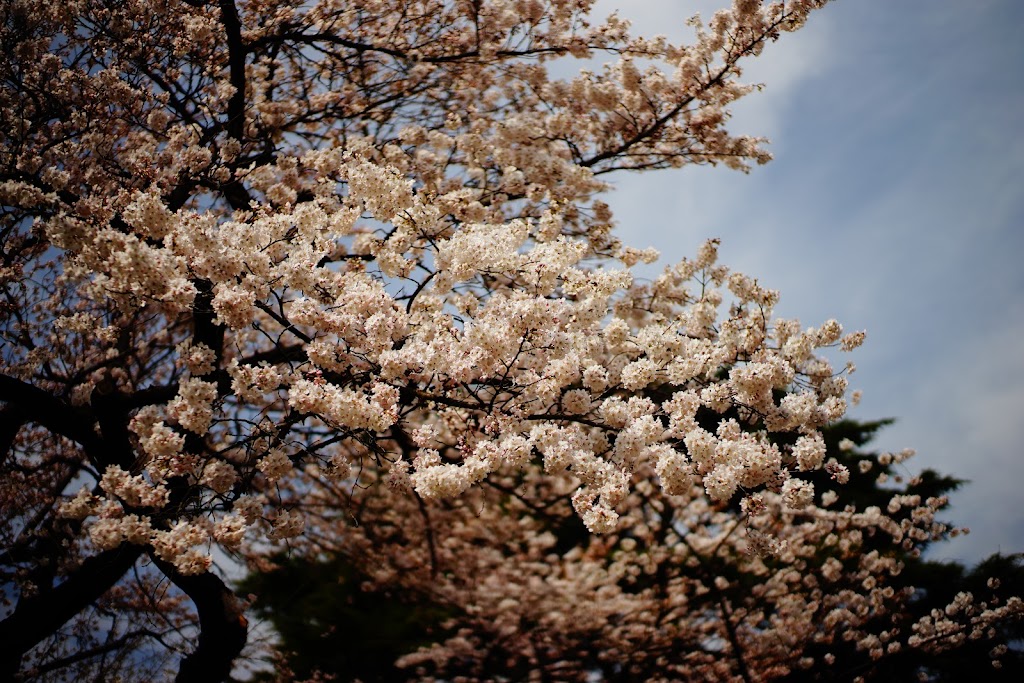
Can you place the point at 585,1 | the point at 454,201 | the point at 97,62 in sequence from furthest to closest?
the point at 585,1
the point at 97,62
the point at 454,201

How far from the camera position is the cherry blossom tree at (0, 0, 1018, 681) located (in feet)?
11.7

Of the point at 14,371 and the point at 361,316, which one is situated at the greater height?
the point at 14,371

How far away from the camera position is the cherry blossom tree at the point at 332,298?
3.57 m

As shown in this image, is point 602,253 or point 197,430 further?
point 602,253

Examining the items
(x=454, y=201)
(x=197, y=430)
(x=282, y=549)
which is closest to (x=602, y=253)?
(x=454, y=201)

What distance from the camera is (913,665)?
11.1 metres

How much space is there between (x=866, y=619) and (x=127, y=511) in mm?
11140

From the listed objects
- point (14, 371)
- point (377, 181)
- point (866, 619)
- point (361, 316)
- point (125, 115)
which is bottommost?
point (866, 619)

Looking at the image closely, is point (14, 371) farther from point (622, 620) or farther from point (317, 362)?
point (622, 620)

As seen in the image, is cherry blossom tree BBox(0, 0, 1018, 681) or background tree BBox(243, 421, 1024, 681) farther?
background tree BBox(243, 421, 1024, 681)

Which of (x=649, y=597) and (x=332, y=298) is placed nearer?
(x=332, y=298)

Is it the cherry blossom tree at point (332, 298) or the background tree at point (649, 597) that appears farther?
the background tree at point (649, 597)

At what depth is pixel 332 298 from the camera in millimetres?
4105

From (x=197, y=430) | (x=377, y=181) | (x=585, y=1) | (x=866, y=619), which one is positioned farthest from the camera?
(x=866, y=619)
